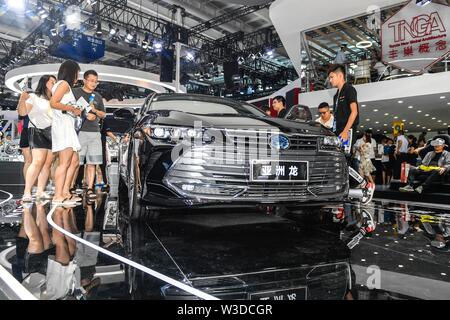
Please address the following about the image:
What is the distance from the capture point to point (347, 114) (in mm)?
3734

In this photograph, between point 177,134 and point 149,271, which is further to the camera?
point 177,134

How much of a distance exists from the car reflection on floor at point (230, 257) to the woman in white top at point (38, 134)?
96 centimetres

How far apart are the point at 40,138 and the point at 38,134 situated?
0.05 metres

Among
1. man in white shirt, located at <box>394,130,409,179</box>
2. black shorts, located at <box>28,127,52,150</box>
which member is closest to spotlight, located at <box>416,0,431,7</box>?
man in white shirt, located at <box>394,130,409,179</box>

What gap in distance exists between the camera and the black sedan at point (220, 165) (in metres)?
2.01

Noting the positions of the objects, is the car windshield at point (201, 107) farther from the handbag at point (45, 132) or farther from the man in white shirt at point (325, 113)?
the man in white shirt at point (325, 113)

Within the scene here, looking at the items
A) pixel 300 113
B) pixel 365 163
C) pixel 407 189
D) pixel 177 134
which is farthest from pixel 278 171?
pixel 365 163

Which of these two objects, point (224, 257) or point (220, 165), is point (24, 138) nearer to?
point (220, 165)

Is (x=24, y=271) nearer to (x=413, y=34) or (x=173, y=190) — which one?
(x=173, y=190)

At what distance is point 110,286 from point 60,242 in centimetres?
85

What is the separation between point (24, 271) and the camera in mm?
1459

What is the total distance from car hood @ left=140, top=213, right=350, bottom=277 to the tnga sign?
31.1 feet

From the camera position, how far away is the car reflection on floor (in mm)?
1304

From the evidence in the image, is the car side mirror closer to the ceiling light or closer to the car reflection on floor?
the car reflection on floor
